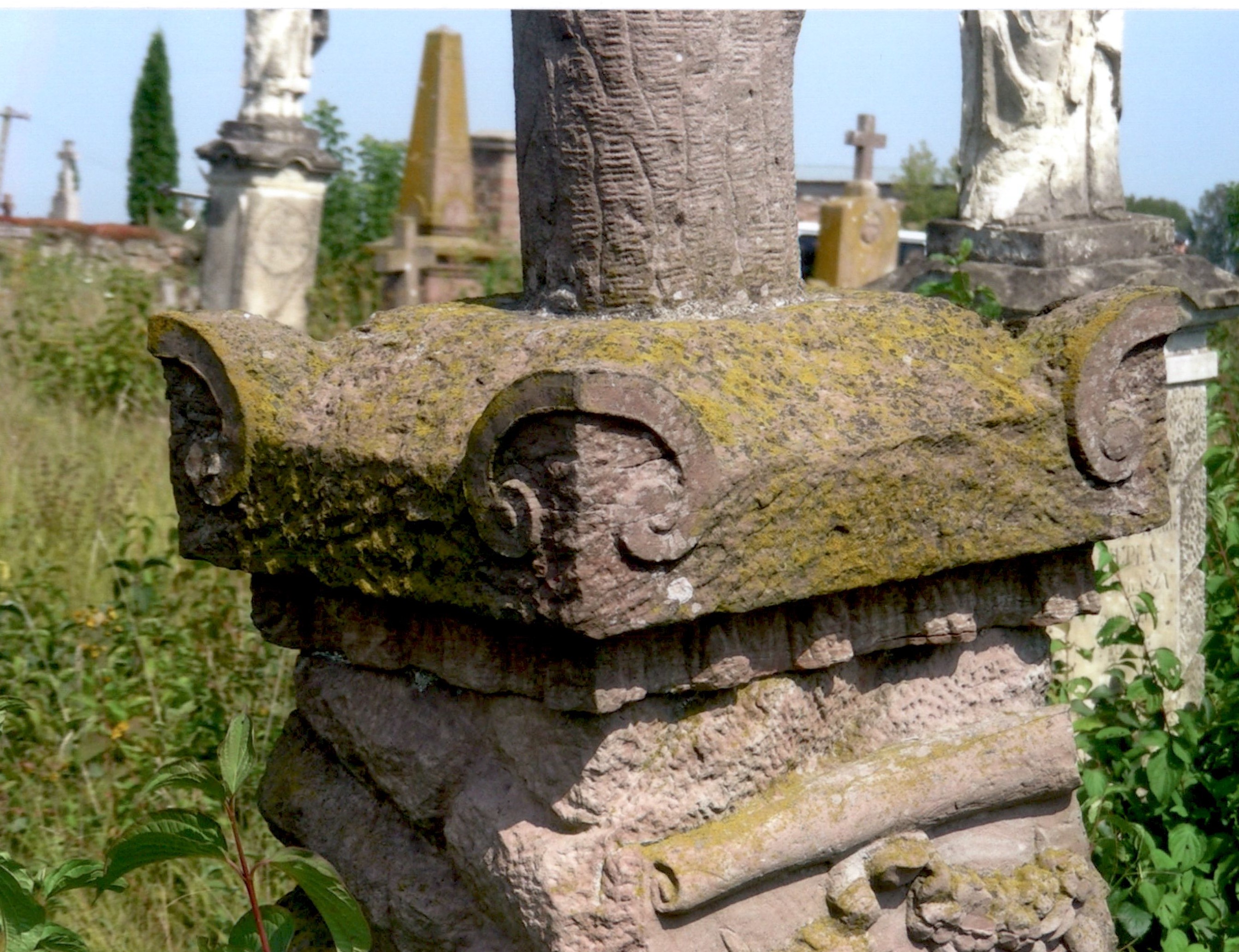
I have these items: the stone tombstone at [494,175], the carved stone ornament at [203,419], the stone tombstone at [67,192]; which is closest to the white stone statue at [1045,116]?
the carved stone ornament at [203,419]

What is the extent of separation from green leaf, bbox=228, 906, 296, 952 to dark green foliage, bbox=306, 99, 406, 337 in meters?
5.83

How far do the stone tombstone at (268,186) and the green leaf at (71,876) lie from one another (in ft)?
20.1

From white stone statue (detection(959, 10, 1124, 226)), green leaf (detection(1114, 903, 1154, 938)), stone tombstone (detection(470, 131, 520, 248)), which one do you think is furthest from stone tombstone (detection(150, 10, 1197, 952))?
stone tombstone (detection(470, 131, 520, 248))

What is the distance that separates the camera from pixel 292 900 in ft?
6.91

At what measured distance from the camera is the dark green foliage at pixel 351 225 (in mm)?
8258

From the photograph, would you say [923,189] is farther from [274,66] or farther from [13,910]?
[13,910]

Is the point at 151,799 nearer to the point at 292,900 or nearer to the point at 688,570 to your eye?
the point at 292,900

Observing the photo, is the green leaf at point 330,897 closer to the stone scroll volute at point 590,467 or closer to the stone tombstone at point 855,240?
the stone scroll volute at point 590,467

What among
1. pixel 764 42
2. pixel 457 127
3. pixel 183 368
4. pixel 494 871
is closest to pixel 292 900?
pixel 494 871

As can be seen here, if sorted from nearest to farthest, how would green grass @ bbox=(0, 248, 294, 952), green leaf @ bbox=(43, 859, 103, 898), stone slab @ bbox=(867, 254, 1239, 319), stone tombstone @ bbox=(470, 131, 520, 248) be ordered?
green leaf @ bbox=(43, 859, 103, 898) → green grass @ bbox=(0, 248, 294, 952) → stone slab @ bbox=(867, 254, 1239, 319) → stone tombstone @ bbox=(470, 131, 520, 248)

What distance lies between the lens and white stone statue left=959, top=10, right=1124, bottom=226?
13.0 ft

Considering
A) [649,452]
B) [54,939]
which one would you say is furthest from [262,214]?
[649,452]

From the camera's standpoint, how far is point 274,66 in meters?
7.80

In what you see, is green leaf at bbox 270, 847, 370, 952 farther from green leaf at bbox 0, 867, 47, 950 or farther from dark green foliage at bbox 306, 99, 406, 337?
dark green foliage at bbox 306, 99, 406, 337
